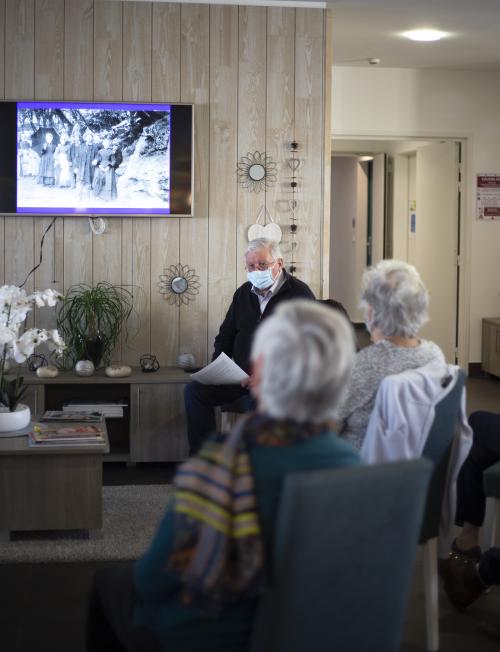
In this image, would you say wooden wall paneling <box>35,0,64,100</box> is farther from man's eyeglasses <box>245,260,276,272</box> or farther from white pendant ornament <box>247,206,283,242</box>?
man's eyeglasses <box>245,260,276,272</box>

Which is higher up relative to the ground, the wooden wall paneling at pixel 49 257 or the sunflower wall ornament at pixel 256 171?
the sunflower wall ornament at pixel 256 171

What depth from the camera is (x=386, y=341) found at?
2.87 meters

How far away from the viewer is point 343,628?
1.88 metres

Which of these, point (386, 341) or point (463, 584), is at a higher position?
point (386, 341)

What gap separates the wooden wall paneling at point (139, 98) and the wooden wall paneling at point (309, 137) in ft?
2.94

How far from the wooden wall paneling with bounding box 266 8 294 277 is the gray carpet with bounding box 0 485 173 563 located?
6.59 feet

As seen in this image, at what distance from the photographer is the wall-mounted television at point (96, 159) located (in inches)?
211

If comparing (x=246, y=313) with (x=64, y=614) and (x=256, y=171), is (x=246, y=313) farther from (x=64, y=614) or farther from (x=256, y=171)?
(x=64, y=614)

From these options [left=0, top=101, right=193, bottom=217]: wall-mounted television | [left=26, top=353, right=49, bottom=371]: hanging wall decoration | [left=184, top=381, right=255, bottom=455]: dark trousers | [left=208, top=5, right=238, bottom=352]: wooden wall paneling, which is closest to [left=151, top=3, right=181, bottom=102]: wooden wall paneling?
[left=0, top=101, right=193, bottom=217]: wall-mounted television

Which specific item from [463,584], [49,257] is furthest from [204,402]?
[463,584]

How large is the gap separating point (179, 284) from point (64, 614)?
2.69 meters

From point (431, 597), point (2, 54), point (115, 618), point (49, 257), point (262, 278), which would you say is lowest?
point (431, 597)

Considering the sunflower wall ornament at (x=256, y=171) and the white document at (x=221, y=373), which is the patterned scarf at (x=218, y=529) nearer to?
the white document at (x=221, y=373)

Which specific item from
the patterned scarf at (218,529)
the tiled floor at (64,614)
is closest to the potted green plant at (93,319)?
the tiled floor at (64,614)
